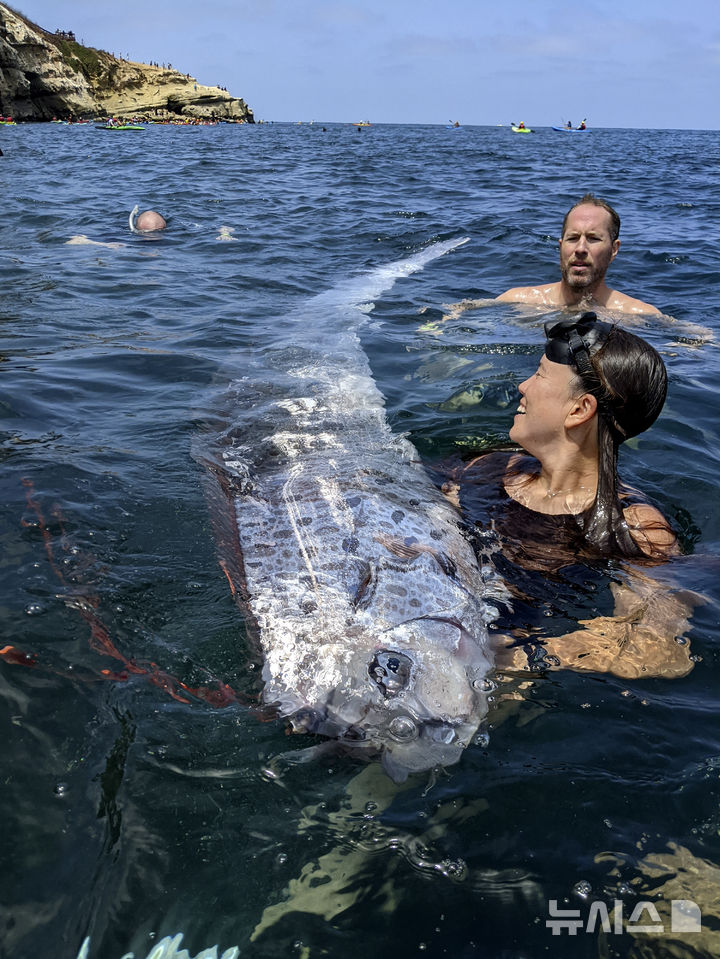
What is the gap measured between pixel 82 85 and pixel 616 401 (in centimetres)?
7188

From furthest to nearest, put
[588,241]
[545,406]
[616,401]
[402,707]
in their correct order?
[588,241]
[545,406]
[616,401]
[402,707]

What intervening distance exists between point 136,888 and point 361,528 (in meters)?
1.46

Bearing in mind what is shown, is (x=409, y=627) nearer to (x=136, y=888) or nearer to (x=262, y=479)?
(x=136, y=888)

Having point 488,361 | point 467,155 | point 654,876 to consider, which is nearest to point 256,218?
point 488,361

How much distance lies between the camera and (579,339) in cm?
295

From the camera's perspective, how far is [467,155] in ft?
87.7

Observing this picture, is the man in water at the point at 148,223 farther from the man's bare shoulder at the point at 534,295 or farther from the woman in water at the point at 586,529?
the woman in water at the point at 586,529

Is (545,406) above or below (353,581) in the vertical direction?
above

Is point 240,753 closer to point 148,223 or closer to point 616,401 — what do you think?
point 616,401

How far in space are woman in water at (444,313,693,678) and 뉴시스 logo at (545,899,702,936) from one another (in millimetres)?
882

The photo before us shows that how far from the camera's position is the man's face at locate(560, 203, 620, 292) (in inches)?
262

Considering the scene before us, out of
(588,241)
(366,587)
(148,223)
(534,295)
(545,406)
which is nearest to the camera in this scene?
(366,587)

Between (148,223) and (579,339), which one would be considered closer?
(579,339)

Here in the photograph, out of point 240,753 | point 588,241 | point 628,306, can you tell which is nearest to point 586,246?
point 588,241
